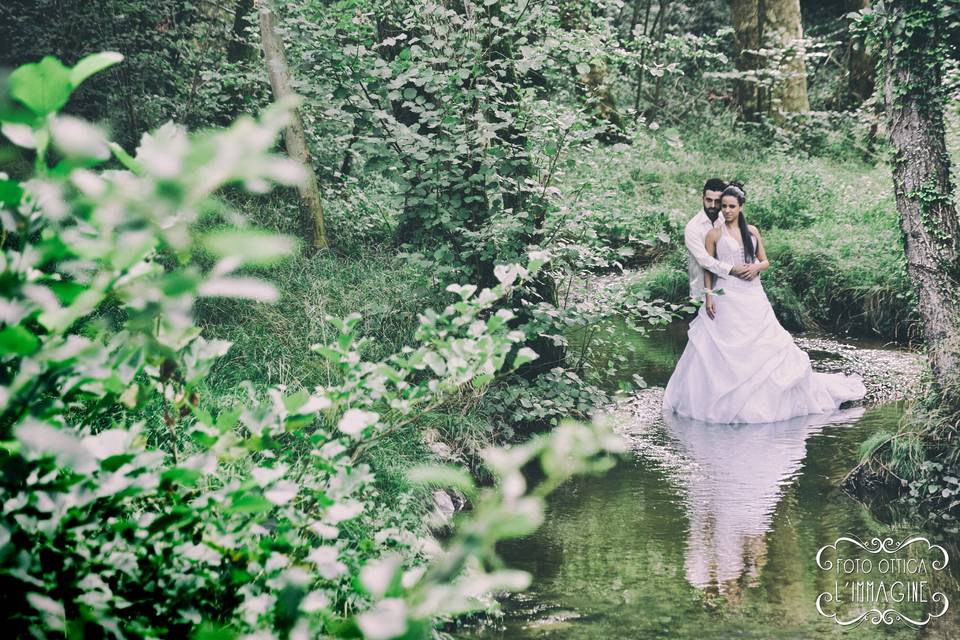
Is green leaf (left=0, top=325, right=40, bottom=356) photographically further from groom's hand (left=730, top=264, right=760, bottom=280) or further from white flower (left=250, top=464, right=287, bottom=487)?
groom's hand (left=730, top=264, right=760, bottom=280)

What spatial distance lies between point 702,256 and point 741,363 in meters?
1.08

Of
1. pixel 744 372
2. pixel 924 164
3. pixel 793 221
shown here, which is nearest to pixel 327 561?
pixel 924 164

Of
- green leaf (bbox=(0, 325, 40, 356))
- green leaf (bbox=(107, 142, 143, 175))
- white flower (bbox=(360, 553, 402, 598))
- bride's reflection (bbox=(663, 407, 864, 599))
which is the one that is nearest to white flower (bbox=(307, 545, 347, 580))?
white flower (bbox=(360, 553, 402, 598))

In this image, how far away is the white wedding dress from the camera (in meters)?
7.43

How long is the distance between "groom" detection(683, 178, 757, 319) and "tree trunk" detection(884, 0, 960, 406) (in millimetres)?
2216

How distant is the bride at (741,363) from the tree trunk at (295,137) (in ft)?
12.0

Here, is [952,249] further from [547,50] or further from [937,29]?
[547,50]

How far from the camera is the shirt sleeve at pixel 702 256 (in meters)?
7.76

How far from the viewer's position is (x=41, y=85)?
1.03 metres

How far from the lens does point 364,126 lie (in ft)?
19.1

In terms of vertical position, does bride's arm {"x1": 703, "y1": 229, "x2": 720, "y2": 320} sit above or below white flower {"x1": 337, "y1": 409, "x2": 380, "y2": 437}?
above

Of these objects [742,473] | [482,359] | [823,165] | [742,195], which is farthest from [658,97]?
[482,359]

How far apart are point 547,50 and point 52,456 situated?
502 centimetres

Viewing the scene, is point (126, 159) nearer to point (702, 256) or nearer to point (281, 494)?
point (281, 494)
